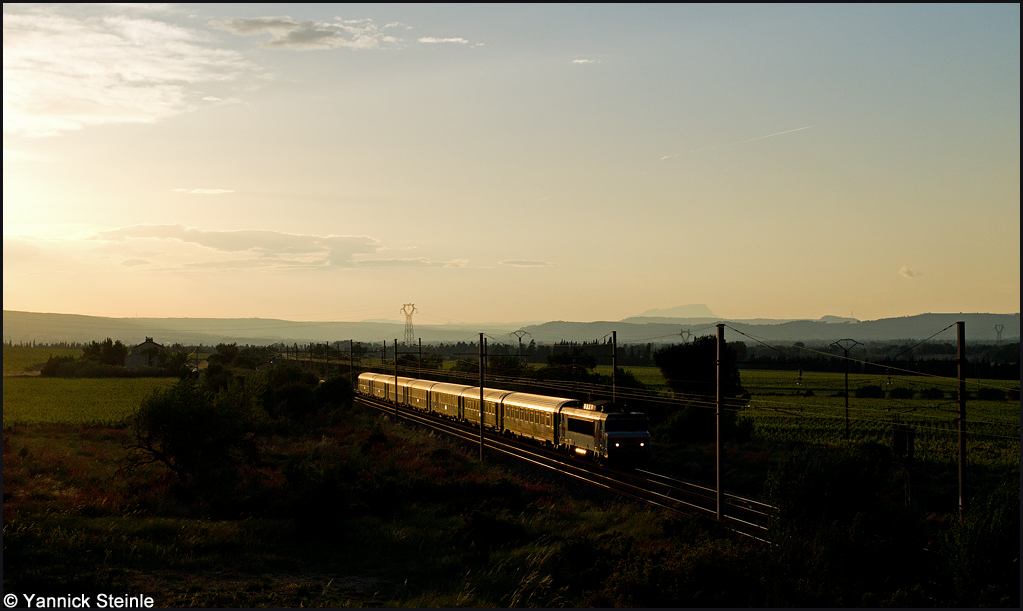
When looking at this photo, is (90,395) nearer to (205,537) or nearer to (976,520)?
(205,537)

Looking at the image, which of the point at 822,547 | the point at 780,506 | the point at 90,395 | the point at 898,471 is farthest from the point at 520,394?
the point at 90,395

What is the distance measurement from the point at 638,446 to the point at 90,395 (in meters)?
66.7

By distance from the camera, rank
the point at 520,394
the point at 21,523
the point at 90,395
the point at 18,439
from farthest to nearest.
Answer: the point at 90,395
the point at 520,394
the point at 18,439
the point at 21,523

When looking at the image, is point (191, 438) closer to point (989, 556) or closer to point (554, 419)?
point (554, 419)

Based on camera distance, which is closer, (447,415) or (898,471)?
(898,471)

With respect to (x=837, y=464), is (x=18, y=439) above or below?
below

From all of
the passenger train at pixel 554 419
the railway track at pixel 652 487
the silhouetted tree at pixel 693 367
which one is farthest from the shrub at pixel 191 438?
the silhouetted tree at pixel 693 367

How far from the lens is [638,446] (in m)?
36.1

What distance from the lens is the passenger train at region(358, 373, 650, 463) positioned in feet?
118

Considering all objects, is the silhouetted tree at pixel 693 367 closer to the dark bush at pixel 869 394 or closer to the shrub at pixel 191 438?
the dark bush at pixel 869 394

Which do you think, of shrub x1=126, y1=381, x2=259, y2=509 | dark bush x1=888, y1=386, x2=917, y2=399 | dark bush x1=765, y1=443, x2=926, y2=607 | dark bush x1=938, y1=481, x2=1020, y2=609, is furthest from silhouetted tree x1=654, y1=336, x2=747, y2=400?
dark bush x1=938, y1=481, x2=1020, y2=609

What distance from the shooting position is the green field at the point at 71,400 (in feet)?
190

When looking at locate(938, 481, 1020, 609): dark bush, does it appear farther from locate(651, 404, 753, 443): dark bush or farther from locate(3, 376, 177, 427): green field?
locate(3, 376, 177, 427): green field

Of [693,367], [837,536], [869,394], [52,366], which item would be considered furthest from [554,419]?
[52,366]
